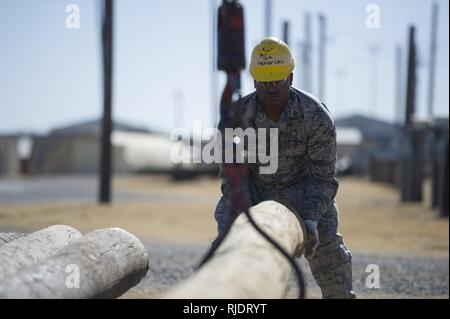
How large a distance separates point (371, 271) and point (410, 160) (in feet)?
43.5

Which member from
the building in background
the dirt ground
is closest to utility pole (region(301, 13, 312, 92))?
the building in background

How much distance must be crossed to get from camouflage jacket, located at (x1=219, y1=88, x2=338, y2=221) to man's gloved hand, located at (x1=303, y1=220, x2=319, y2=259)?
148 millimetres

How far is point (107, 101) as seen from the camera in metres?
18.9

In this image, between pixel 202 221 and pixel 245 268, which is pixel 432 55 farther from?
pixel 245 268

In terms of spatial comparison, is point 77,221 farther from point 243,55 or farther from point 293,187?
point 243,55

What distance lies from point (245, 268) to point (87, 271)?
4.50ft

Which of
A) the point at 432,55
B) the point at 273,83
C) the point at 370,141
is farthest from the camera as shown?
the point at 370,141

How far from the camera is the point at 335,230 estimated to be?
5.52m

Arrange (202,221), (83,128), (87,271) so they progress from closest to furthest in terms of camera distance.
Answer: (87,271)
(202,221)
(83,128)

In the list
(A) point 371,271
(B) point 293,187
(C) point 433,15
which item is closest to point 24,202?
(A) point 371,271

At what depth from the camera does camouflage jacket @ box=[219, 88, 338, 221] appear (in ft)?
17.3

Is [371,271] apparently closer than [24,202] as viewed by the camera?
Yes

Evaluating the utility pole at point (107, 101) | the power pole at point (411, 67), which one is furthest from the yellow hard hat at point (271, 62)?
the power pole at point (411, 67)

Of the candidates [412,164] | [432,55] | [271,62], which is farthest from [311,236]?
[432,55]
